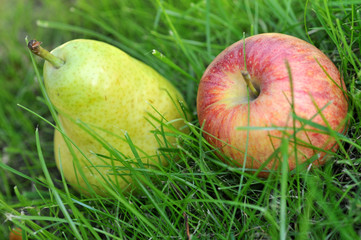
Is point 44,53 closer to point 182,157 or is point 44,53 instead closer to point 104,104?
point 104,104

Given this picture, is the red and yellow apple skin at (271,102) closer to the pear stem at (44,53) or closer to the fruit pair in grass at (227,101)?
the fruit pair in grass at (227,101)

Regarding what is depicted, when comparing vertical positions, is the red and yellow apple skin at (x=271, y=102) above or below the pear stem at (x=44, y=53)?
below

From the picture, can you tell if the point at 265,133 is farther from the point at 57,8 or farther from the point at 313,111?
the point at 57,8

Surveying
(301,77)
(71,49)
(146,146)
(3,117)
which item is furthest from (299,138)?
(3,117)

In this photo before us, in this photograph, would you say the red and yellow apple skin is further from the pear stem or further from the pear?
the pear stem

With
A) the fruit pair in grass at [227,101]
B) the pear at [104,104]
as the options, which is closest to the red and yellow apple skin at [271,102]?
the fruit pair in grass at [227,101]

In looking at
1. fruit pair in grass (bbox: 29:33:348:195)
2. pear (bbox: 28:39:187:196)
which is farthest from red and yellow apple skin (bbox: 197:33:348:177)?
pear (bbox: 28:39:187:196)
